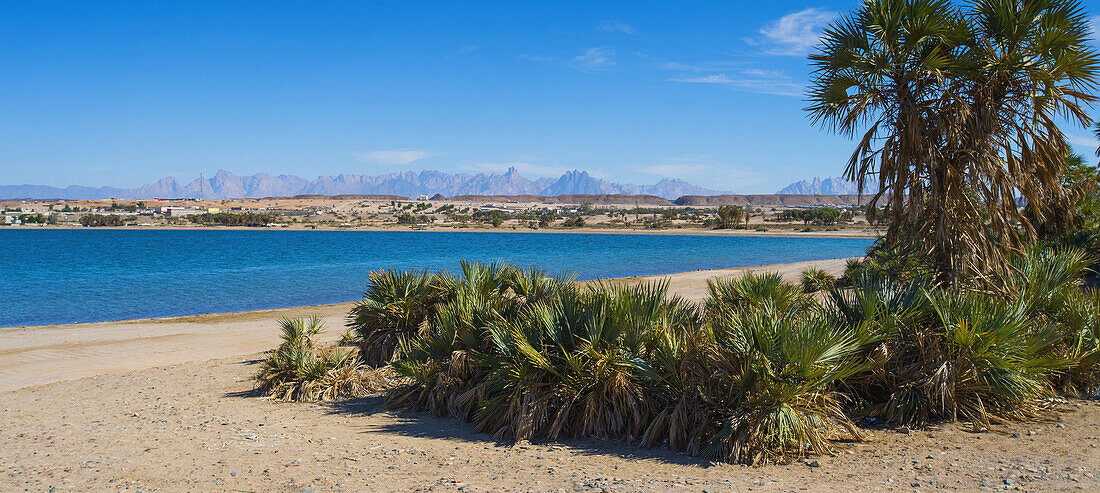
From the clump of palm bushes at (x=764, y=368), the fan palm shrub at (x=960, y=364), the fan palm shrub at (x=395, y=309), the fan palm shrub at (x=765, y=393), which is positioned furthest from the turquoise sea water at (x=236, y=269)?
the fan palm shrub at (x=960, y=364)

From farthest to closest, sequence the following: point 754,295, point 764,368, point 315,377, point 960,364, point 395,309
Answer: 1. point 395,309
2. point 315,377
3. point 754,295
4. point 960,364
5. point 764,368

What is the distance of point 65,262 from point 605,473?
183 feet

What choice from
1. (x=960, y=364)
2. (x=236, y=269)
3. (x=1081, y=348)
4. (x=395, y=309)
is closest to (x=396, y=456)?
(x=395, y=309)

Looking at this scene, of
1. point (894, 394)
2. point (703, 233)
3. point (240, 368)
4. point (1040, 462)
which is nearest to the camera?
point (1040, 462)

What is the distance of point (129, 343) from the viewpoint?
53.9 ft

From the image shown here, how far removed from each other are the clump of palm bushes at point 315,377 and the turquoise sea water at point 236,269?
16234 millimetres

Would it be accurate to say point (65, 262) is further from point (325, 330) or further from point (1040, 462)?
point (1040, 462)

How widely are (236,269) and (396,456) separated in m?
40.5

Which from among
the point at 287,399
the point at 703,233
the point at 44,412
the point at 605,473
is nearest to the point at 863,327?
the point at 605,473

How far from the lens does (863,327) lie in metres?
6.43

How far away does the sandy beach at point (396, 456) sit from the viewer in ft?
18.3

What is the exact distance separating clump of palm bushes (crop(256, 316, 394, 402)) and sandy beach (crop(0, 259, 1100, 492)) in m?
0.31

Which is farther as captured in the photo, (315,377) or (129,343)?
(129,343)

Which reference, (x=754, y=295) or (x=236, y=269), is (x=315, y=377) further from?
(x=236, y=269)
